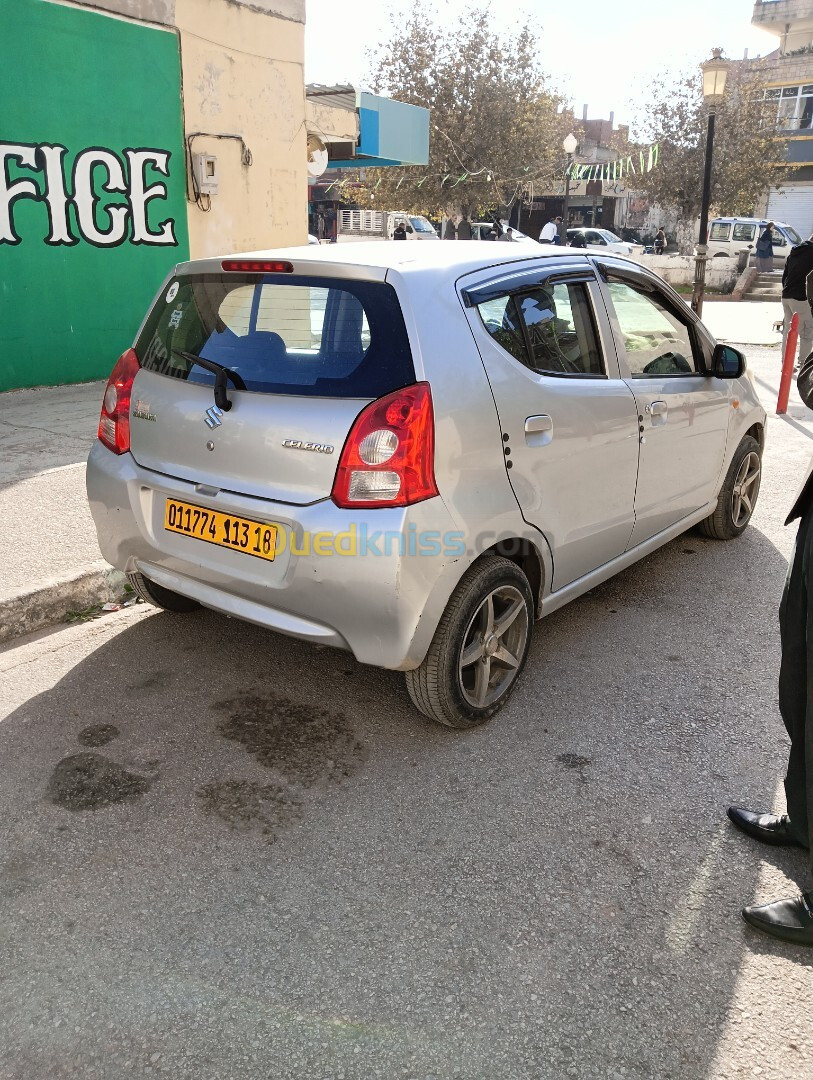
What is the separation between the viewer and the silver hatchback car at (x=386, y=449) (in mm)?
2965

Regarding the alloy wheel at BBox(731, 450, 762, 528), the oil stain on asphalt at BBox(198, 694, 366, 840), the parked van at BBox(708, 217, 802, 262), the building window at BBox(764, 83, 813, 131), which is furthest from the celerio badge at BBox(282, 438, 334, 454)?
the building window at BBox(764, 83, 813, 131)

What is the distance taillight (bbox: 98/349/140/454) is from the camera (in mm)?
3617

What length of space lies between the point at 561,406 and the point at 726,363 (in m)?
1.64

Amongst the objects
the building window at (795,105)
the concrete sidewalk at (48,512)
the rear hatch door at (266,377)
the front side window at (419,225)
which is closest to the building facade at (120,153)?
the concrete sidewalk at (48,512)

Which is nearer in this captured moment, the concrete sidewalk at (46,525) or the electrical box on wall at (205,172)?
the concrete sidewalk at (46,525)

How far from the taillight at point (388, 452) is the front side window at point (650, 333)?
5.23 ft

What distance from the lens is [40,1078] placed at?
196 cm

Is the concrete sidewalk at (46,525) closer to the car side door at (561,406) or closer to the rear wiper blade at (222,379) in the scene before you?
the rear wiper blade at (222,379)

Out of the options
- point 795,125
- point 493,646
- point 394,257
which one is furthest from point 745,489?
point 795,125

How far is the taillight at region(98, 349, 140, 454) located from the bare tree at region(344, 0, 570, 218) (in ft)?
103

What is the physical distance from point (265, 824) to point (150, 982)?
688mm

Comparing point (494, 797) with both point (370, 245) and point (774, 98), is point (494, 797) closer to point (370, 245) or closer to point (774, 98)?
point (370, 245)

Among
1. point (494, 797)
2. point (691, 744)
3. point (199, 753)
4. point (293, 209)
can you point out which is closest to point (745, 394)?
point (691, 744)

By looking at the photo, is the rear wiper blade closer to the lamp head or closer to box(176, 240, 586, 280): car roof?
box(176, 240, 586, 280): car roof
